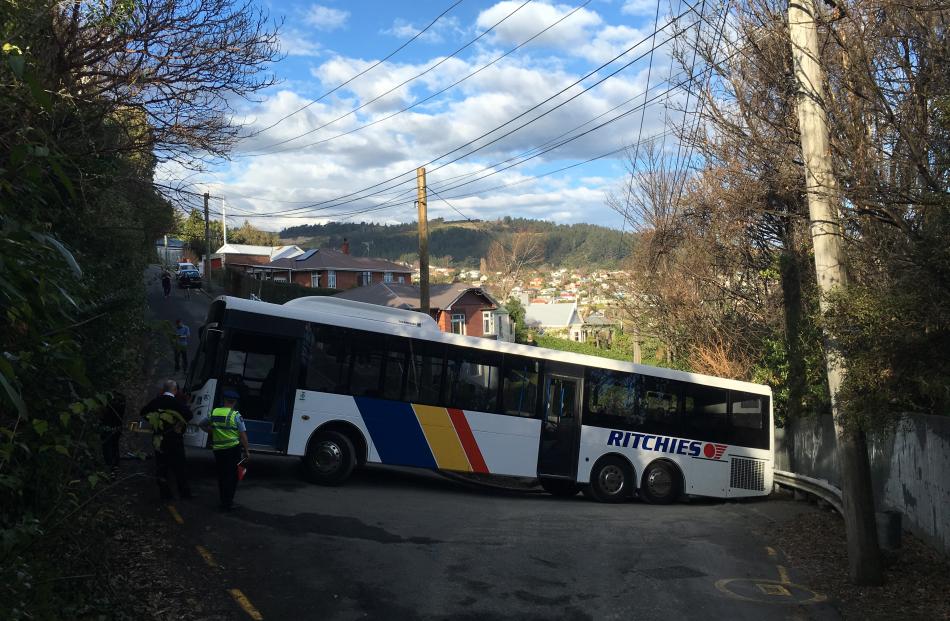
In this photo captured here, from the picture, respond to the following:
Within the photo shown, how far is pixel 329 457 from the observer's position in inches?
573

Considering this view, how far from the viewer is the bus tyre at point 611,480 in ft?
55.0

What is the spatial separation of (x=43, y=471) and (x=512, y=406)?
1102cm

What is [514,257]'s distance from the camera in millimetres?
81812

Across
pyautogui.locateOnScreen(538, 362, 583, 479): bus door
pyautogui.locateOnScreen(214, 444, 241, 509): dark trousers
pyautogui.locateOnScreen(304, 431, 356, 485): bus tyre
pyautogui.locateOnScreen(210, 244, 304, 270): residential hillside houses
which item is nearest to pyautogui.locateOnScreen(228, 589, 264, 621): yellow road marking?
pyautogui.locateOnScreen(214, 444, 241, 509): dark trousers

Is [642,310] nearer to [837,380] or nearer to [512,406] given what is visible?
[512,406]

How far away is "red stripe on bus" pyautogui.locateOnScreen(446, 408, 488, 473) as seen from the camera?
15.7m

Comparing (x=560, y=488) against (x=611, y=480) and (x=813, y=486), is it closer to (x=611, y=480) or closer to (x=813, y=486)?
(x=611, y=480)

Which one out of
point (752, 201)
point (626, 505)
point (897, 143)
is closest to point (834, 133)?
point (897, 143)

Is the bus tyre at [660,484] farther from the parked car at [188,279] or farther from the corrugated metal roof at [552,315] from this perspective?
the corrugated metal roof at [552,315]

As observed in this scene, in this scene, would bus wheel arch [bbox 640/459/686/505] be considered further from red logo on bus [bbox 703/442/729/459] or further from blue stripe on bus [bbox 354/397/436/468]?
blue stripe on bus [bbox 354/397/436/468]

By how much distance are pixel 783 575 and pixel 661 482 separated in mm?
7301

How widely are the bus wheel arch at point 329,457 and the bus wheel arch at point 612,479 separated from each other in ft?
16.9

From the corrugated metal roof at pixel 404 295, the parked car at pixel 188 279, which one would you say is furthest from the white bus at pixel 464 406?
the parked car at pixel 188 279

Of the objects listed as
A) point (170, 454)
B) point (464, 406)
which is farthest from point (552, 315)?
point (170, 454)
